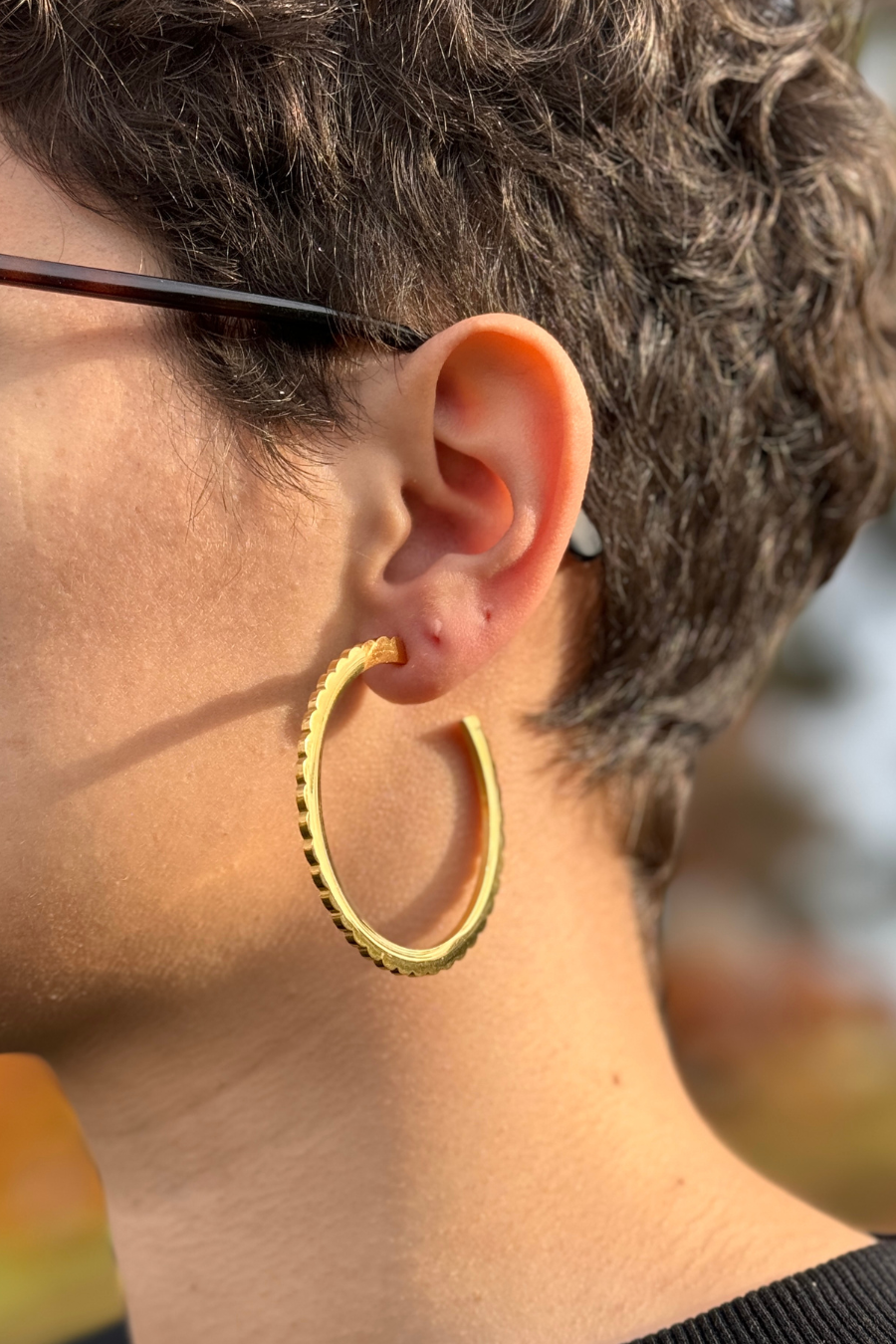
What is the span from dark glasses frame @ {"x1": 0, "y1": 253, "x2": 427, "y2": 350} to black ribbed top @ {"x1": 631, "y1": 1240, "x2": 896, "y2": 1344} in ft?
3.57

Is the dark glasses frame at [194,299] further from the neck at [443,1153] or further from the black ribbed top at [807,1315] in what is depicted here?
the black ribbed top at [807,1315]

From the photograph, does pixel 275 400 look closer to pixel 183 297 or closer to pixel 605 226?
pixel 183 297

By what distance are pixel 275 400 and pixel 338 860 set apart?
505mm

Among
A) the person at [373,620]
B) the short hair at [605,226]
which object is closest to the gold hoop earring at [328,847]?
the person at [373,620]

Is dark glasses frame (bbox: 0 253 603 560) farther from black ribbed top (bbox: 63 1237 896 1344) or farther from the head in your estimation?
black ribbed top (bbox: 63 1237 896 1344)

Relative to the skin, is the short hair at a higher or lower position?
higher

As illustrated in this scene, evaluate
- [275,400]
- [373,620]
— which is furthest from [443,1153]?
[275,400]

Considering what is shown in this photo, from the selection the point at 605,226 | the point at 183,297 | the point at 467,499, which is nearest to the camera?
the point at 183,297

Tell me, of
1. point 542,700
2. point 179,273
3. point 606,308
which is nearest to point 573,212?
point 606,308

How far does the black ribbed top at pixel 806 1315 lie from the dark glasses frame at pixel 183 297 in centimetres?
109

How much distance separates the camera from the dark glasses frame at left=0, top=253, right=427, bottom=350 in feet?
4.03

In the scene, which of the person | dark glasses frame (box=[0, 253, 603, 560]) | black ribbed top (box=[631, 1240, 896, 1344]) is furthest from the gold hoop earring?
black ribbed top (box=[631, 1240, 896, 1344])

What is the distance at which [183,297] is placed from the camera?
1.25 metres

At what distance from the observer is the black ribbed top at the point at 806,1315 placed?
1282 mm
